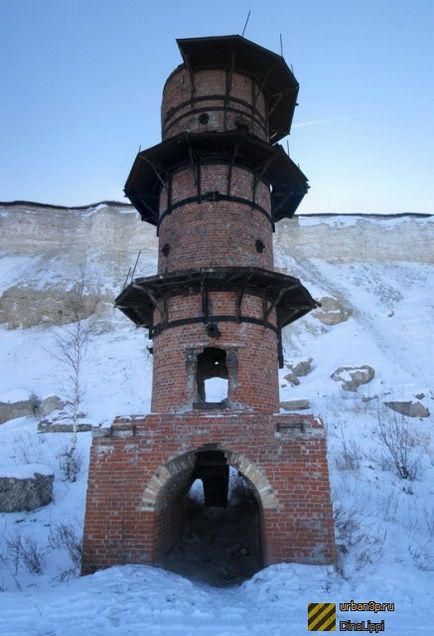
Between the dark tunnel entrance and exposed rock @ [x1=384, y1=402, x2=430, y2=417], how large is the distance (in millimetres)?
13635

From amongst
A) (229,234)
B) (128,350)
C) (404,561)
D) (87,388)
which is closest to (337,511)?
(404,561)

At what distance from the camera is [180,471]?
26.3ft

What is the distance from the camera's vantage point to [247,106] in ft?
38.5

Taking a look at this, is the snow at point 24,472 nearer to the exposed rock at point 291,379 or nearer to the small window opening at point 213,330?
the small window opening at point 213,330

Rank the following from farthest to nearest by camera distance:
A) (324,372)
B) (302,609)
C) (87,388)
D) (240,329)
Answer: (324,372) < (87,388) < (240,329) < (302,609)

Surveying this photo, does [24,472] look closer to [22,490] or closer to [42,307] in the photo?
[22,490]

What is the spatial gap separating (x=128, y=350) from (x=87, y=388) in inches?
233

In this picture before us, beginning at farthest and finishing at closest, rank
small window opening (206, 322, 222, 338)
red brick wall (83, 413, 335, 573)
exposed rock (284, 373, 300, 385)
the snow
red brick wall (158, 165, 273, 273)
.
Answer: exposed rock (284, 373, 300, 385) → the snow → red brick wall (158, 165, 273, 273) → small window opening (206, 322, 222, 338) → red brick wall (83, 413, 335, 573)

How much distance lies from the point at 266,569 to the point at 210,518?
5.16m

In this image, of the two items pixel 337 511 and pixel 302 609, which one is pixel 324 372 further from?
pixel 302 609

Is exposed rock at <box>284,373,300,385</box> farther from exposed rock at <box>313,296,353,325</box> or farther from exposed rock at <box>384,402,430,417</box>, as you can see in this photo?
exposed rock at <box>313,296,353,325</box>

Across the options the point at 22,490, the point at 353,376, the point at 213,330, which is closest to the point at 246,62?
the point at 213,330

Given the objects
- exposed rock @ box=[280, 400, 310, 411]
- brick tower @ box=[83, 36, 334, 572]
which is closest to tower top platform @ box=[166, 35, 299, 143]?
brick tower @ box=[83, 36, 334, 572]

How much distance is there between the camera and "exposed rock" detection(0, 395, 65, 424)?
25.1 metres
